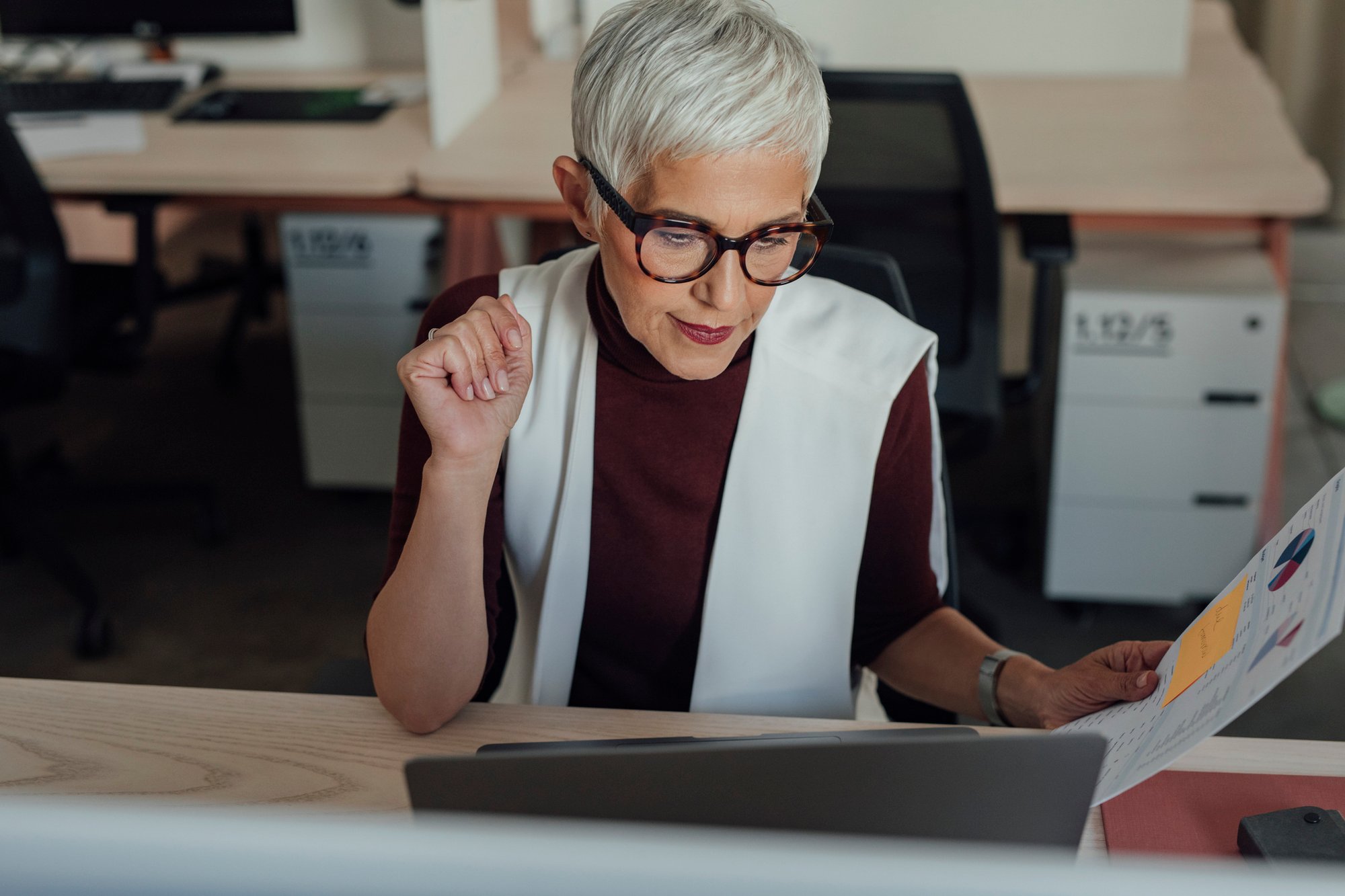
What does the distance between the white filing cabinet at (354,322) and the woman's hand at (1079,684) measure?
175 cm

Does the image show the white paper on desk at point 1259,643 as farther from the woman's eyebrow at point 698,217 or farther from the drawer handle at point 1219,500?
the drawer handle at point 1219,500

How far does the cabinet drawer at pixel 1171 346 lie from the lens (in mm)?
2051

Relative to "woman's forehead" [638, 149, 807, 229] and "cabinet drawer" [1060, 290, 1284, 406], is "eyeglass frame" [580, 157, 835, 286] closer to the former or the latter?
"woman's forehead" [638, 149, 807, 229]

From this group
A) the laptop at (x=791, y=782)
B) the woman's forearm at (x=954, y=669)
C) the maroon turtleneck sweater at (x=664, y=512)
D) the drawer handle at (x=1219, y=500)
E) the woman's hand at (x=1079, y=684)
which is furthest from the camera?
the drawer handle at (x=1219, y=500)

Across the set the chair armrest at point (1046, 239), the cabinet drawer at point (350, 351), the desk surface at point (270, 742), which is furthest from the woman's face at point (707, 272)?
the cabinet drawer at point (350, 351)

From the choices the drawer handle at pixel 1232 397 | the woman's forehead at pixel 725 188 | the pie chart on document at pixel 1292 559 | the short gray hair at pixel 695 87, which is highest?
the short gray hair at pixel 695 87

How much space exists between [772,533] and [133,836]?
78 cm

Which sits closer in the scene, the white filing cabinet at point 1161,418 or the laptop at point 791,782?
the laptop at point 791,782

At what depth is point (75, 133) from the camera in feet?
7.75

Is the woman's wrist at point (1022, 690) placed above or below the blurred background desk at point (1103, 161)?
below

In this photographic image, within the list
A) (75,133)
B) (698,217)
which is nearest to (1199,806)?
(698,217)

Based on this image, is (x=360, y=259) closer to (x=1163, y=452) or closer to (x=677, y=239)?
(x=1163, y=452)

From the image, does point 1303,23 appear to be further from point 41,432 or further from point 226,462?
point 41,432

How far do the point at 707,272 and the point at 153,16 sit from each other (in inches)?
92.0
